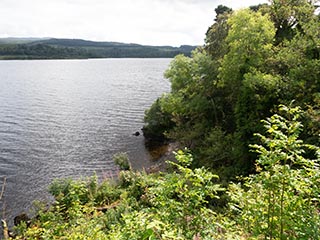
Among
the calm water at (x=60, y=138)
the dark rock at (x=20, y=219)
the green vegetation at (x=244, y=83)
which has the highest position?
the green vegetation at (x=244, y=83)

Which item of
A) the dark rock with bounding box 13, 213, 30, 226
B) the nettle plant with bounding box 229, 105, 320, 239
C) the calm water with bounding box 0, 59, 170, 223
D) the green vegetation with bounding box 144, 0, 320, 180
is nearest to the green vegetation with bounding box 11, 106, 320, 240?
the nettle plant with bounding box 229, 105, 320, 239

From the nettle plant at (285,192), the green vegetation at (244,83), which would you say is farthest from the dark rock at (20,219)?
the nettle plant at (285,192)

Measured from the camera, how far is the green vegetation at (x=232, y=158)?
15.5 feet

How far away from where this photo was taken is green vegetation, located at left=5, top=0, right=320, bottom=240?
4719mm

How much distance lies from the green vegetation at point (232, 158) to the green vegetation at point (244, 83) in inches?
3.3

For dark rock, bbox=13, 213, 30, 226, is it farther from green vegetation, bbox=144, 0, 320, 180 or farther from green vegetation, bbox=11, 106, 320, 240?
green vegetation, bbox=11, 106, 320, 240

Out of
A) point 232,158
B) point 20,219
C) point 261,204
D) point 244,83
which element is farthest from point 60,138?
point 261,204

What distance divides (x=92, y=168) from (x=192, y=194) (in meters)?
25.2

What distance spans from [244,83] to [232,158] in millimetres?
5316

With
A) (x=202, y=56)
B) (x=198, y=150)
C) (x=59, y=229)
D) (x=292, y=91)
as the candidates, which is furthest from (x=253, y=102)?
(x=59, y=229)

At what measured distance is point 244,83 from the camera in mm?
19172

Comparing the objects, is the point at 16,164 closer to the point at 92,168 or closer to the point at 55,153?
the point at 55,153

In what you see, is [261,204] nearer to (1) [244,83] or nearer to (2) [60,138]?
(1) [244,83]

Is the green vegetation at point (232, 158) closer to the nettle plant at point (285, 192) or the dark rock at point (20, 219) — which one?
the nettle plant at point (285, 192)
